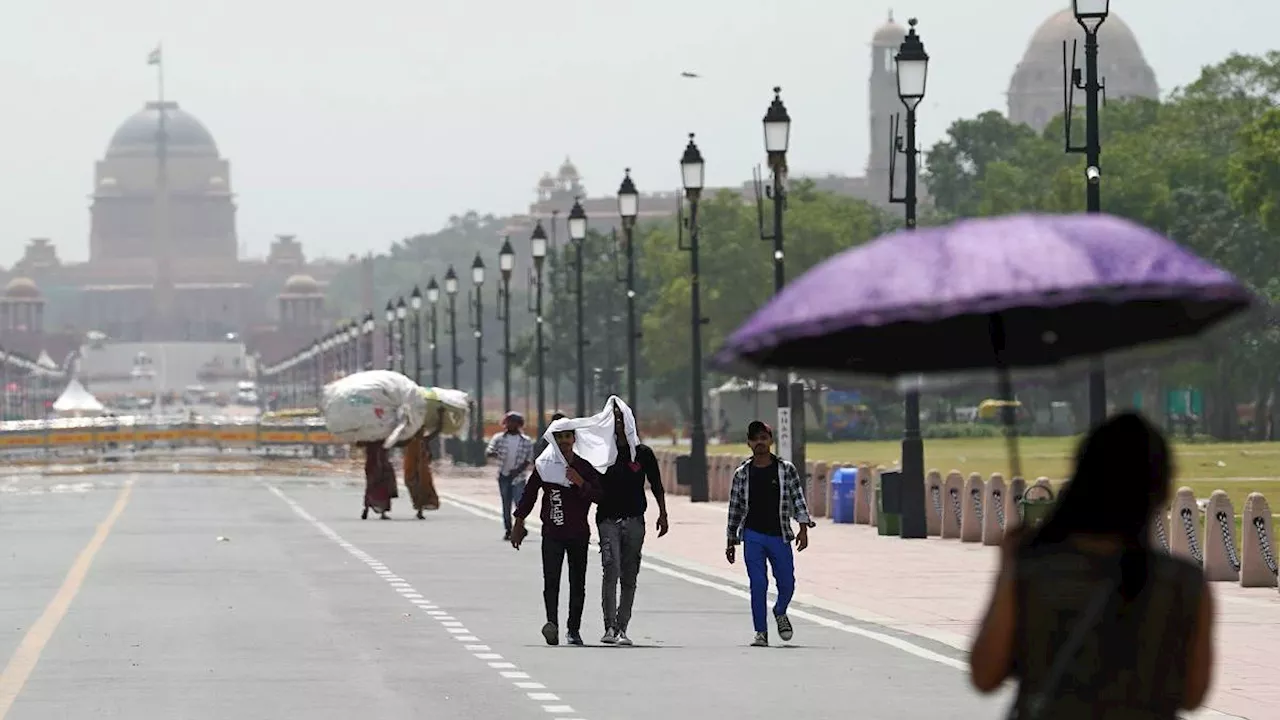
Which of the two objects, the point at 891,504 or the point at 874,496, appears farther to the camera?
the point at 874,496

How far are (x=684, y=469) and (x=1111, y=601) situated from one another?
47.2 m

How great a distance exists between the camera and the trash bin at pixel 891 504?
123 feet

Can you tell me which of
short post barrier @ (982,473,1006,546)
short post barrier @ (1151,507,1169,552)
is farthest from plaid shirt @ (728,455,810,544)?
short post barrier @ (982,473,1006,546)

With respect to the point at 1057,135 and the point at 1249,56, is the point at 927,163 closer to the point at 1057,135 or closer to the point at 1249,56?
the point at 1057,135

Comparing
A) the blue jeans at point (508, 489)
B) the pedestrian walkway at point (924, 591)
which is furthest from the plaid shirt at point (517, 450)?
the pedestrian walkway at point (924, 591)

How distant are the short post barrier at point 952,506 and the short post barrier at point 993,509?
1.43m

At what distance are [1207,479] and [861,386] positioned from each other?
150 ft

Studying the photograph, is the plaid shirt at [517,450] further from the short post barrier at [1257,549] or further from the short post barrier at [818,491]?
the short post barrier at [1257,549]

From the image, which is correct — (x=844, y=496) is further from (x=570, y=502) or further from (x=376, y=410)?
(x=570, y=502)

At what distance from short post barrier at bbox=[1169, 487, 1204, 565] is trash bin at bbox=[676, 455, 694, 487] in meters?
26.3

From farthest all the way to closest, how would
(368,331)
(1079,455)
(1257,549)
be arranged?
(368,331) → (1257,549) → (1079,455)

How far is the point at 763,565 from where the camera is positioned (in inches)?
Result: 789

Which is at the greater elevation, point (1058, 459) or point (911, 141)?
point (911, 141)

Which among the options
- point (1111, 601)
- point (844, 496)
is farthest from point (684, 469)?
point (1111, 601)
